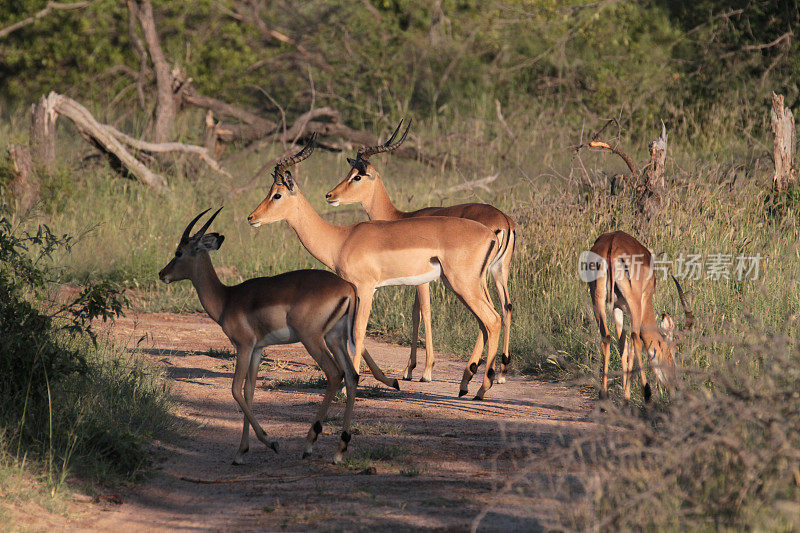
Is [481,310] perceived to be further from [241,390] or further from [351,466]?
[241,390]

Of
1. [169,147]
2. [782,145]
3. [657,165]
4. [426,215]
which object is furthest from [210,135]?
[782,145]

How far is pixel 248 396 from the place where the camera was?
544cm

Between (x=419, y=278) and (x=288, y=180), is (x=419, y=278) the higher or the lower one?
the lower one

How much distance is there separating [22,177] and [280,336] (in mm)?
8435

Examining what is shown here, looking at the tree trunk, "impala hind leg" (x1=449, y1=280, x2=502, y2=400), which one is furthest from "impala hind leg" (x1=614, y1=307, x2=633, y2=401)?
the tree trunk

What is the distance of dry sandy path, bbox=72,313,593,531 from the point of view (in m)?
4.31

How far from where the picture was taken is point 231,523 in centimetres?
429

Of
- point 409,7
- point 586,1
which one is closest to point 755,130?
point 586,1

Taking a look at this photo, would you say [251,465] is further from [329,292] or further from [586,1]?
[586,1]

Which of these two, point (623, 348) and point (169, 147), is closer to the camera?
point (623, 348)

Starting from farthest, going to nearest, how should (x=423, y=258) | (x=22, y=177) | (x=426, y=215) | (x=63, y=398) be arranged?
1. (x=22, y=177)
2. (x=426, y=215)
3. (x=423, y=258)
4. (x=63, y=398)

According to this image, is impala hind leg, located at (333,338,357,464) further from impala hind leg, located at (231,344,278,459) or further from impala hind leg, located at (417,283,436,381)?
impala hind leg, located at (417,283,436,381)

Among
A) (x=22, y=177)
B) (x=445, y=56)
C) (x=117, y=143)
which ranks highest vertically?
(x=445, y=56)

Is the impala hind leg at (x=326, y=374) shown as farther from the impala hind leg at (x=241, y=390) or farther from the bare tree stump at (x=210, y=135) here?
the bare tree stump at (x=210, y=135)
